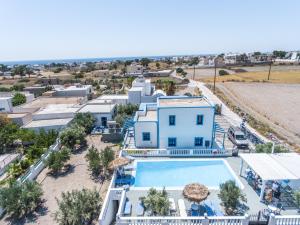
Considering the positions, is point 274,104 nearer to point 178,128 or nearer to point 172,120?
point 178,128

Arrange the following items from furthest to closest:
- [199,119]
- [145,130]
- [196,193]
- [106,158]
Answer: [145,130], [199,119], [106,158], [196,193]

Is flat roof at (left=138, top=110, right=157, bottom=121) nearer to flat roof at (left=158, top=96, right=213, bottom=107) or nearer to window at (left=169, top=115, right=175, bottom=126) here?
flat roof at (left=158, top=96, right=213, bottom=107)

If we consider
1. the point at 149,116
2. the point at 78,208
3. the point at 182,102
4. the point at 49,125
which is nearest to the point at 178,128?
the point at 182,102

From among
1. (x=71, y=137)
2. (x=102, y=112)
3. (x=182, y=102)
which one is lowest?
(x=71, y=137)

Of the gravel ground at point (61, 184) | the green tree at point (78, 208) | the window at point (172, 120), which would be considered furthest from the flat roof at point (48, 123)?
the green tree at point (78, 208)

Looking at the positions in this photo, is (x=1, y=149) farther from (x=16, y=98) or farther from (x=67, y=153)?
(x=16, y=98)
